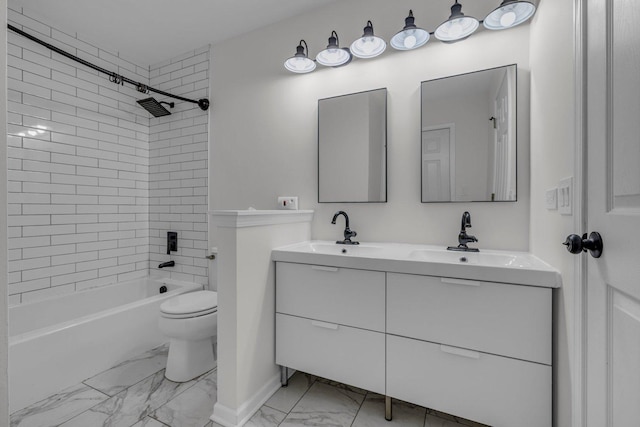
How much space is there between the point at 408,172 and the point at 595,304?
47.6 inches

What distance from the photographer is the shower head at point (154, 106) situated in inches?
103

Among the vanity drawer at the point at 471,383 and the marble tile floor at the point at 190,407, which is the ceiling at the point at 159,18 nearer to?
the vanity drawer at the point at 471,383

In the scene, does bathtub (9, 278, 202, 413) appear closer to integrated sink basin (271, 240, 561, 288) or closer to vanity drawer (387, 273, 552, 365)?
integrated sink basin (271, 240, 561, 288)

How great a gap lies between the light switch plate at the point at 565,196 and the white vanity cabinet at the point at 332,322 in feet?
2.49

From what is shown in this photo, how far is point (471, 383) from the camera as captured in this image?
1.26 m

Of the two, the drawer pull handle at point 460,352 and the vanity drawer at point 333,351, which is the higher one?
the drawer pull handle at point 460,352

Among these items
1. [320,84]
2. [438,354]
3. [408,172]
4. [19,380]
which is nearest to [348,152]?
[408,172]

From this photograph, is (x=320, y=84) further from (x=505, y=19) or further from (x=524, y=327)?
(x=524, y=327)

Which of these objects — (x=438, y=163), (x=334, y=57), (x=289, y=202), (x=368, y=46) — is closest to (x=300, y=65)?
(x=334, y=57)

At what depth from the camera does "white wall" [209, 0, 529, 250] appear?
1.69 meters

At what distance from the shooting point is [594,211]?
812 mm

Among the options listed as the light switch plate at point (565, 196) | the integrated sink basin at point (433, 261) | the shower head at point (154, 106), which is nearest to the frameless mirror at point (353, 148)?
the integrated sink basin at point (433, 261)

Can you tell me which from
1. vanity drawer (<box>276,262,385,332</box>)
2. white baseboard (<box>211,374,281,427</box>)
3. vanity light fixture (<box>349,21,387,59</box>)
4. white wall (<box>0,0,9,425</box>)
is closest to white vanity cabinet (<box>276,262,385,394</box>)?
vanity drawer (<box>276,262,385,332</box>)

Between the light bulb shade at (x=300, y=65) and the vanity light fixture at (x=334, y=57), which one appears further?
the light bulb shade at (x=300, y=65)
